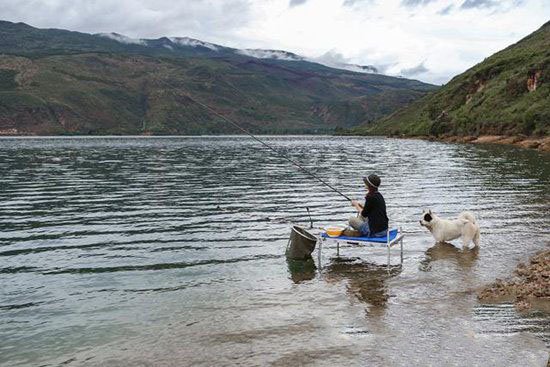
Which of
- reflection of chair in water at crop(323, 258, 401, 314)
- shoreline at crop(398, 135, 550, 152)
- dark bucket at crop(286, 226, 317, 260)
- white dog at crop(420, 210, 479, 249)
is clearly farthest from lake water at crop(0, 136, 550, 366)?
shoreline at crop(398, 135, 550, 152)

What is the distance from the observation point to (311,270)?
49.3 ft

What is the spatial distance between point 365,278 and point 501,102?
107748 millimetres

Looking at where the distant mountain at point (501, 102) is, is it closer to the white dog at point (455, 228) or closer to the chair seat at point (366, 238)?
the white dog at point (455, 228)

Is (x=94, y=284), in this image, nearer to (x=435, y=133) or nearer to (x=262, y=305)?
(x=262, y=305)

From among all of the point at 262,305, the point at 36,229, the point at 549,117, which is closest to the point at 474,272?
the point at 262,305

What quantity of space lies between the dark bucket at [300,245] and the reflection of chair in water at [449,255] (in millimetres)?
3199

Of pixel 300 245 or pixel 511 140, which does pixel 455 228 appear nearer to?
pixel 300 245

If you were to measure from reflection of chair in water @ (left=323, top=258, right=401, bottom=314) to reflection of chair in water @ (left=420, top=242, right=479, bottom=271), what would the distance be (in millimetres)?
1148

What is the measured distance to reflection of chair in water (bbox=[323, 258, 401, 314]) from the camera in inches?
478

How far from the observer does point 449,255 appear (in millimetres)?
16359

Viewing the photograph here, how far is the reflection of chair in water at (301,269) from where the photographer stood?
14266 millimetres

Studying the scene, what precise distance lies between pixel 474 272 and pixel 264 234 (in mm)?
8567

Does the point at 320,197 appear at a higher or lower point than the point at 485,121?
lower

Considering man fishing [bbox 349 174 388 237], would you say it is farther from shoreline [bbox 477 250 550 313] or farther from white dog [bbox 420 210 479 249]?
shoreline [bbox 477 250 550 313]
